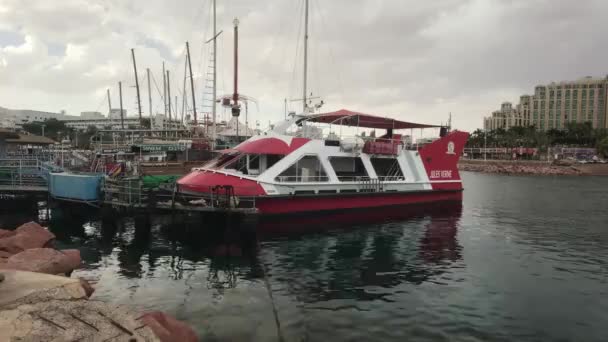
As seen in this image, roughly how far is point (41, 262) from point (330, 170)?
1376cm

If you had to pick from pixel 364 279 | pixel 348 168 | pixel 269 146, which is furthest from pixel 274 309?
pixel 348 168

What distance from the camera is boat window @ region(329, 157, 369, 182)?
2206 cm

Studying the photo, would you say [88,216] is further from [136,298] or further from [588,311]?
[588,311]

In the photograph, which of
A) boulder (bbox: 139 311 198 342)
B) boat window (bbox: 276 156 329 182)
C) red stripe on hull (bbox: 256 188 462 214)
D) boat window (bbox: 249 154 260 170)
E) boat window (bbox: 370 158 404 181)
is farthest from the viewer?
boat window (bbox: 370 158 404 181)

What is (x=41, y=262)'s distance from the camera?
895 centimetres

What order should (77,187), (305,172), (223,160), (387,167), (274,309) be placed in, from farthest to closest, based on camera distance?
(387,167)
(223,160)
(305,172)
(77,187)
(274,309)

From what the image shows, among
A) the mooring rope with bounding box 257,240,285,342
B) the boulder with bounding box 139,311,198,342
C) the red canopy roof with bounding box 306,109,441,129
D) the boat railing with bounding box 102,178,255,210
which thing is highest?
the red canopy roof with bounding box 306,109,441,129

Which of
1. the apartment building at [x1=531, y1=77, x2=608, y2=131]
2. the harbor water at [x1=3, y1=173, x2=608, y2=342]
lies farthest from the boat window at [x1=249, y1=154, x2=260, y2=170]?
the apartment building at [x1=531, y1=77, x2=608, y2=131]

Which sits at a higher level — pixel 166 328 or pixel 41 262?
pixel 41 262

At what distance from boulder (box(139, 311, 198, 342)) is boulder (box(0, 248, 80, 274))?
12.1 ft

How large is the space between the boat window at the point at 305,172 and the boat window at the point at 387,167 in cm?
473

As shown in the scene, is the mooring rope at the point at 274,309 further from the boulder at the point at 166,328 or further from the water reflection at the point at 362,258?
the boulder at the point at 166,328

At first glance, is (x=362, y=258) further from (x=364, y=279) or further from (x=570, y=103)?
(x=570, y=103)

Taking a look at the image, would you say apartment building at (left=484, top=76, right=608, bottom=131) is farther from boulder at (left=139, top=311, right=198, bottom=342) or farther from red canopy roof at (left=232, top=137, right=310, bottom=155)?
boulder at (left=139, top=311, right=198, bottom=342)
